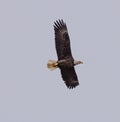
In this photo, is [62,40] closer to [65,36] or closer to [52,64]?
[65,36]

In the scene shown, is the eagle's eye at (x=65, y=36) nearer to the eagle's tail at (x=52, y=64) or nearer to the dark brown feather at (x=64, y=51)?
the dark brown feather at (x=64, y=51)

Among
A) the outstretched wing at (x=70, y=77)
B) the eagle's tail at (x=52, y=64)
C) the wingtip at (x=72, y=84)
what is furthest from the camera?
the wingtip at (x=72, y=84)

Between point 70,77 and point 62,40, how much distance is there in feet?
5.30

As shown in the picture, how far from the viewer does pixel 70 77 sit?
21562 millimetres

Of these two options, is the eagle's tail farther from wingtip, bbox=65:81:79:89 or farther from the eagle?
wingtip, bbox=65:81:79:89

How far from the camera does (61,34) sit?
21.4 metres

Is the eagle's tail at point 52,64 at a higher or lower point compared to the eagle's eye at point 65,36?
lower

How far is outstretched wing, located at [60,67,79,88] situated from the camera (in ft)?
69.6

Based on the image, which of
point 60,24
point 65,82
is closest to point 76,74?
point 65,82

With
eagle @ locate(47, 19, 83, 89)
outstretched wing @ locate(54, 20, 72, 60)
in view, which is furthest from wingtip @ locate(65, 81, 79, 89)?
outstretched wing @ locate(54, 20, 72, 60)

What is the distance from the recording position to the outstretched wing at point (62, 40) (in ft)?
68.8

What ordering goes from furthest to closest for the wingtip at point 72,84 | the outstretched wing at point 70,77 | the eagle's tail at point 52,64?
the wingtip at point 72,84 < the outstretched wing at point 70,77 < the eagle's tail at point 52,64

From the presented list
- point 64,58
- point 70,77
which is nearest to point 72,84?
point 70,77

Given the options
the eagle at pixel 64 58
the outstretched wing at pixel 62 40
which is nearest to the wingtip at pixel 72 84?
the eagle at pixel 64 58
